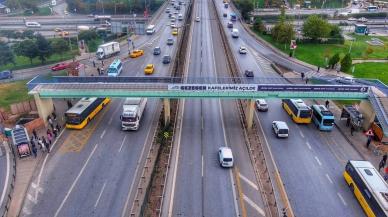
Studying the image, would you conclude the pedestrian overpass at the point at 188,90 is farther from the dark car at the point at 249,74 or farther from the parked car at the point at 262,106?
the dark car at the point at 249,74

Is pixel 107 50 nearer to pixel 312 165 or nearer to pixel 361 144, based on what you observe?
pixel 312 165

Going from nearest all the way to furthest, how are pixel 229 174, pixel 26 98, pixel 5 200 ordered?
pixel 5 200, pixel 229 174, pixel 26 98

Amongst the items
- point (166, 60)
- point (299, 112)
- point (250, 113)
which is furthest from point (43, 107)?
point (299, 112)

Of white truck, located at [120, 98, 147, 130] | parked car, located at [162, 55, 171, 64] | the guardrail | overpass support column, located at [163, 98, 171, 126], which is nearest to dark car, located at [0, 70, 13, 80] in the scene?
the guardrail

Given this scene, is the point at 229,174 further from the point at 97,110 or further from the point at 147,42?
the point at 147,42

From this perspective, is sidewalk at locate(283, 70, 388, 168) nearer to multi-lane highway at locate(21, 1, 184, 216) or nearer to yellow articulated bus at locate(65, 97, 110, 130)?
multi-lane highway at locate(21, 1, 184, 216)

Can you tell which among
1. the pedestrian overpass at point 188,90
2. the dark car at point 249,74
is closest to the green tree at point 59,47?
the pedestrian overpass at point 188,90

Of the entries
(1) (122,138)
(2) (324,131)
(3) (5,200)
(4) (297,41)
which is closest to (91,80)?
(1) (122,138)
